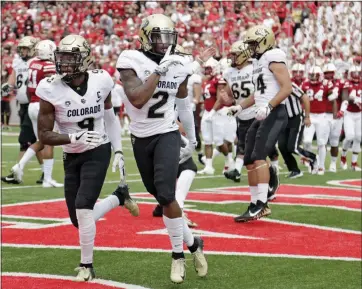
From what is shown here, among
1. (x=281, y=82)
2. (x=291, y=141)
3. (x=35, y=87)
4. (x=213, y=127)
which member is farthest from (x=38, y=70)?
(x=291, y=141)

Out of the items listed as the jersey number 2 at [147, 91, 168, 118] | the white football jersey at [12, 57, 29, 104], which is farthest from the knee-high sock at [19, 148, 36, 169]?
the jersey number 2 at [147, 91, 168, 118]

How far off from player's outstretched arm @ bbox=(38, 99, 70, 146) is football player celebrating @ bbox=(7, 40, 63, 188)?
187 inches

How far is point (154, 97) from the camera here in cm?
570

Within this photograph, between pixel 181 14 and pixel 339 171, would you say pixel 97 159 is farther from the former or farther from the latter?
pixel 181 14

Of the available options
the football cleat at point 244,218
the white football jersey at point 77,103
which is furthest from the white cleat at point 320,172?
the white football jersey at point 77,103

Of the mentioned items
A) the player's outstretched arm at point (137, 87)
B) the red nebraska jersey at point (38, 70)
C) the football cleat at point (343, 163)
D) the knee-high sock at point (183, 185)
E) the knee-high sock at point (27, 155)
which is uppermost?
the player's outstretched arm at point (137, 87)

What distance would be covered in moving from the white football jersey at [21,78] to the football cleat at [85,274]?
674 centimetres

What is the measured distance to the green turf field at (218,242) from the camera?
19.2 ft

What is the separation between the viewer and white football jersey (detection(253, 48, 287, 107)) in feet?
27.1

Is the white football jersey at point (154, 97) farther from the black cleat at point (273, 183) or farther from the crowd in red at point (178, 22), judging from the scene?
the crowd in red at point (178, 22)

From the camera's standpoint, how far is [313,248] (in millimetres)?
6992

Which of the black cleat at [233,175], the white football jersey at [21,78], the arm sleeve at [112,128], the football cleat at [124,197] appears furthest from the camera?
the white football jersey at [21,78]

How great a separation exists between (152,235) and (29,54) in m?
5.26

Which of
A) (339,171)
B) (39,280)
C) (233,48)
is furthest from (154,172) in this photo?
(339,171)
